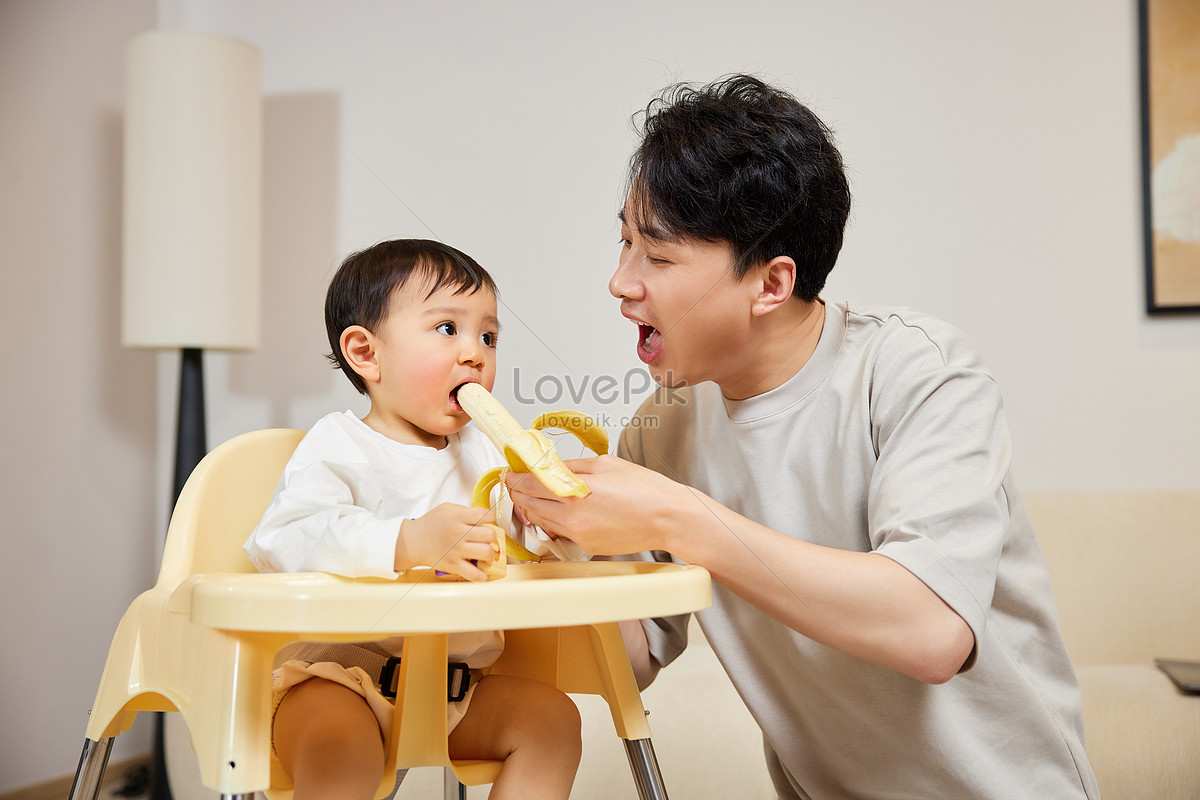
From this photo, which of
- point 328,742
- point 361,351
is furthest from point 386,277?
point 328,742

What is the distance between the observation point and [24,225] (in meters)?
1.92

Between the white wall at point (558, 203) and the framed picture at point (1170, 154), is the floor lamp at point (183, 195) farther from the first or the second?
the framed picture at point (1170, 154)

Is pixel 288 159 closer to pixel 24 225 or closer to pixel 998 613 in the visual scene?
pixel 24 225

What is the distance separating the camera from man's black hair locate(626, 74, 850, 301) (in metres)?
1.00

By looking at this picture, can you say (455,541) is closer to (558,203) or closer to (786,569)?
(786,569)

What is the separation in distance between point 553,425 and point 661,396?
0.35 m

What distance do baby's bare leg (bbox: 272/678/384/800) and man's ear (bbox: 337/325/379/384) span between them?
371mm

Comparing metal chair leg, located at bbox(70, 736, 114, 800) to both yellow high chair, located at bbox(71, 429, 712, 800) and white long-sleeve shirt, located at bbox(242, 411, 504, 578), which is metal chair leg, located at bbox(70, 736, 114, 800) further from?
white long-sleeve shirt, located at bbox(242, 411, 504, 578)

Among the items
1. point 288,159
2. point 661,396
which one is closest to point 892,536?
point 661,396

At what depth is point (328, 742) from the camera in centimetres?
73

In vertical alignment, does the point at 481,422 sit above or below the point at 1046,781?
above

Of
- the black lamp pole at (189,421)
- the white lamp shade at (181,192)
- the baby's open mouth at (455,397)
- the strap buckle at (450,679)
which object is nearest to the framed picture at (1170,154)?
the baby's open mouth at (455,397)

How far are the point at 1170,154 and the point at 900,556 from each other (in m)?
1.74

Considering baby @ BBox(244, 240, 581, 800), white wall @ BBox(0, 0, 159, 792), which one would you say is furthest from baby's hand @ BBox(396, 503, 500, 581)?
white wall @ BBox(0, 0, 159, 792)
